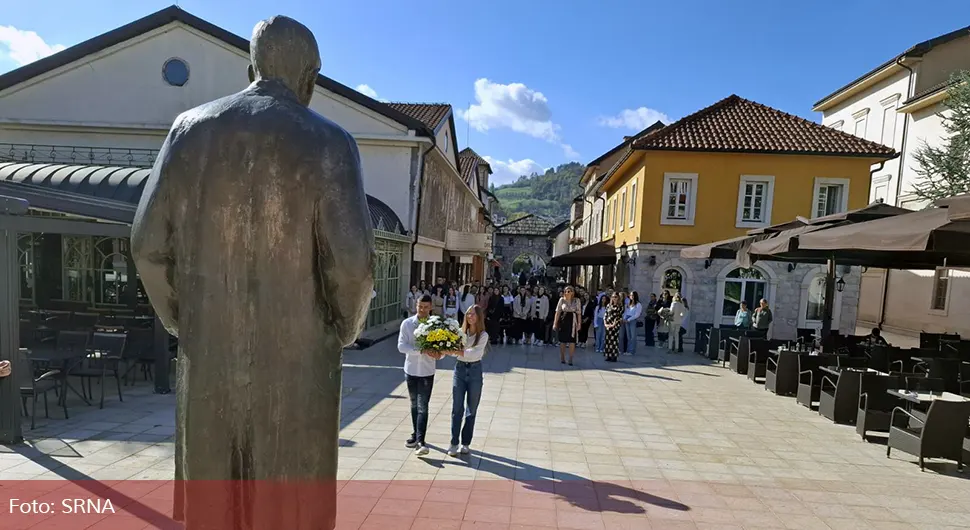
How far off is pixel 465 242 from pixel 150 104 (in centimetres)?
1407

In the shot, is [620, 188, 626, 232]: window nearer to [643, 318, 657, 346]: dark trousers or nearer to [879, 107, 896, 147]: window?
[643, 318, 657, 346]: dark trousers

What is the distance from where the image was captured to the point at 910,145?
881 inches

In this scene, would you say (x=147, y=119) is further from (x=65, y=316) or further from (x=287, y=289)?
(x=287, y=289)

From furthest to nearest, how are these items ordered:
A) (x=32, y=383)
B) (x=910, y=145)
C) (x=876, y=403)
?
(x=910, y=145), (x=876, y=403), (x=32, y=383)

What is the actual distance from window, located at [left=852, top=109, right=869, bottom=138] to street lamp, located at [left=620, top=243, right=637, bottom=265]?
15.8m

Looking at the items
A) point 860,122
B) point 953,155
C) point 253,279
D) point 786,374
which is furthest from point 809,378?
point 860,122

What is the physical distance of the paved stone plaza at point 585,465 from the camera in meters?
4.41

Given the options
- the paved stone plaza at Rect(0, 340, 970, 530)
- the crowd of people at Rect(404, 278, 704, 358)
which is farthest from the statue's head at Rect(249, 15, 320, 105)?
the crowd of people at Rect(404, 278, 704, 358)

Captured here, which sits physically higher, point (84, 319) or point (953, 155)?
point (953, 155)

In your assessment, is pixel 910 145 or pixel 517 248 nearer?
pixel 910 145

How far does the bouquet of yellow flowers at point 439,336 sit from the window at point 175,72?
17.6m

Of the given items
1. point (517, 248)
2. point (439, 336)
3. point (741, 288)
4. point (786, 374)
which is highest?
point (517, 248)

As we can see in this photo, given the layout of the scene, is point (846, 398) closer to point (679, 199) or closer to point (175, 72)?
point (679, 199)

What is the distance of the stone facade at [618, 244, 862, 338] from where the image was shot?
56.2 feet
